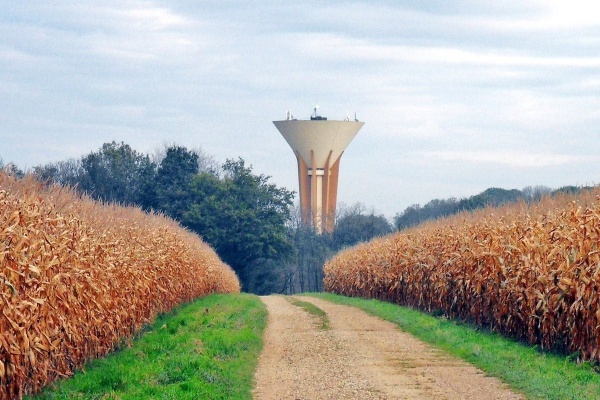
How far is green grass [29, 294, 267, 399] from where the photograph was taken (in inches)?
461

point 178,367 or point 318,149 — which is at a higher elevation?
point 318,149

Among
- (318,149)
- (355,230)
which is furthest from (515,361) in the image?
(355,230)

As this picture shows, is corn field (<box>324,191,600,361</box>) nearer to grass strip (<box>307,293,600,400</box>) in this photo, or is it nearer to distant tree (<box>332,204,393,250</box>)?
grass strip (<box>307,293,600,400</box>)

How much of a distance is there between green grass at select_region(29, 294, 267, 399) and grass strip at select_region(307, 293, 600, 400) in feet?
13.0

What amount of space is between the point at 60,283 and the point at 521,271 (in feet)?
31.3

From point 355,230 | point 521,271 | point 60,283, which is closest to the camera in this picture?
point 60,283

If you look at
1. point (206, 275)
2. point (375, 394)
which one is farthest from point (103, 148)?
point (375, 394)

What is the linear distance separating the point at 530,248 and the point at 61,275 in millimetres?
9741

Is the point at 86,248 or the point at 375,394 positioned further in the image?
the point at 86,248

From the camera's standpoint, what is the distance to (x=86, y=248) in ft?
48.9

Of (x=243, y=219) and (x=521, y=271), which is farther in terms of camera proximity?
(x=243, y=219)

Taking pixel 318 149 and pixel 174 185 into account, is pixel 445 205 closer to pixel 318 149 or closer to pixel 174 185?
pixel 318 149

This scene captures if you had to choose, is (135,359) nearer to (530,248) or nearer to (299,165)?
(530,248)

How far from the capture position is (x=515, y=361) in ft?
48.6
